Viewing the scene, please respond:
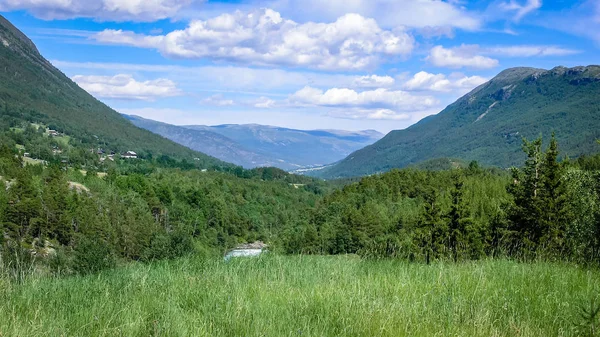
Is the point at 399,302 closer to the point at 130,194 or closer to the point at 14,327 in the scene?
the point at 14,327

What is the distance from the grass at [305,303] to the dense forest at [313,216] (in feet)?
7.00

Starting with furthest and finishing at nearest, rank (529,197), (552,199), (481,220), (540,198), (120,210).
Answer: (120,210) → (481,220) → (529,197) → (540,198) → (552,199)

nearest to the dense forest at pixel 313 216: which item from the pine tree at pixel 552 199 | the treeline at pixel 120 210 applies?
the pine tree at pixel 552 199

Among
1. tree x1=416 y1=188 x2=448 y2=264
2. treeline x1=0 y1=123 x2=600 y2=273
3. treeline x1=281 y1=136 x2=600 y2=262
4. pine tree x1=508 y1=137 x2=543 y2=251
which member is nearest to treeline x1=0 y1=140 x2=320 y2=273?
treeline x1=0 y1=123 x2=600 y2=273

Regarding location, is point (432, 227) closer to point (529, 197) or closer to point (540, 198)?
point (529, 197)

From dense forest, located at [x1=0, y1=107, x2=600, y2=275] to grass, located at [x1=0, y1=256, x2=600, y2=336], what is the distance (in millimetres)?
2134

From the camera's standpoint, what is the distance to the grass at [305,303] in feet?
16.3

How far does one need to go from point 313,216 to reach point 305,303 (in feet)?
379

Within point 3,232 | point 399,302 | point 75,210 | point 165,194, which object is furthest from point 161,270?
point 165,194

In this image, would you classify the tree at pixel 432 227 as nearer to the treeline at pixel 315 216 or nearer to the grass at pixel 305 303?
the treeline at pixel 315 216

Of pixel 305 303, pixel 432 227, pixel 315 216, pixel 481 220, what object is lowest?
pixel 315 216

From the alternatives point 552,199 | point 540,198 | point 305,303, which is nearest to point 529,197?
point 540,198

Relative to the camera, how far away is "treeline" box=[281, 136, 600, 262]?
455 inches

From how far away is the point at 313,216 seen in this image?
396ft
